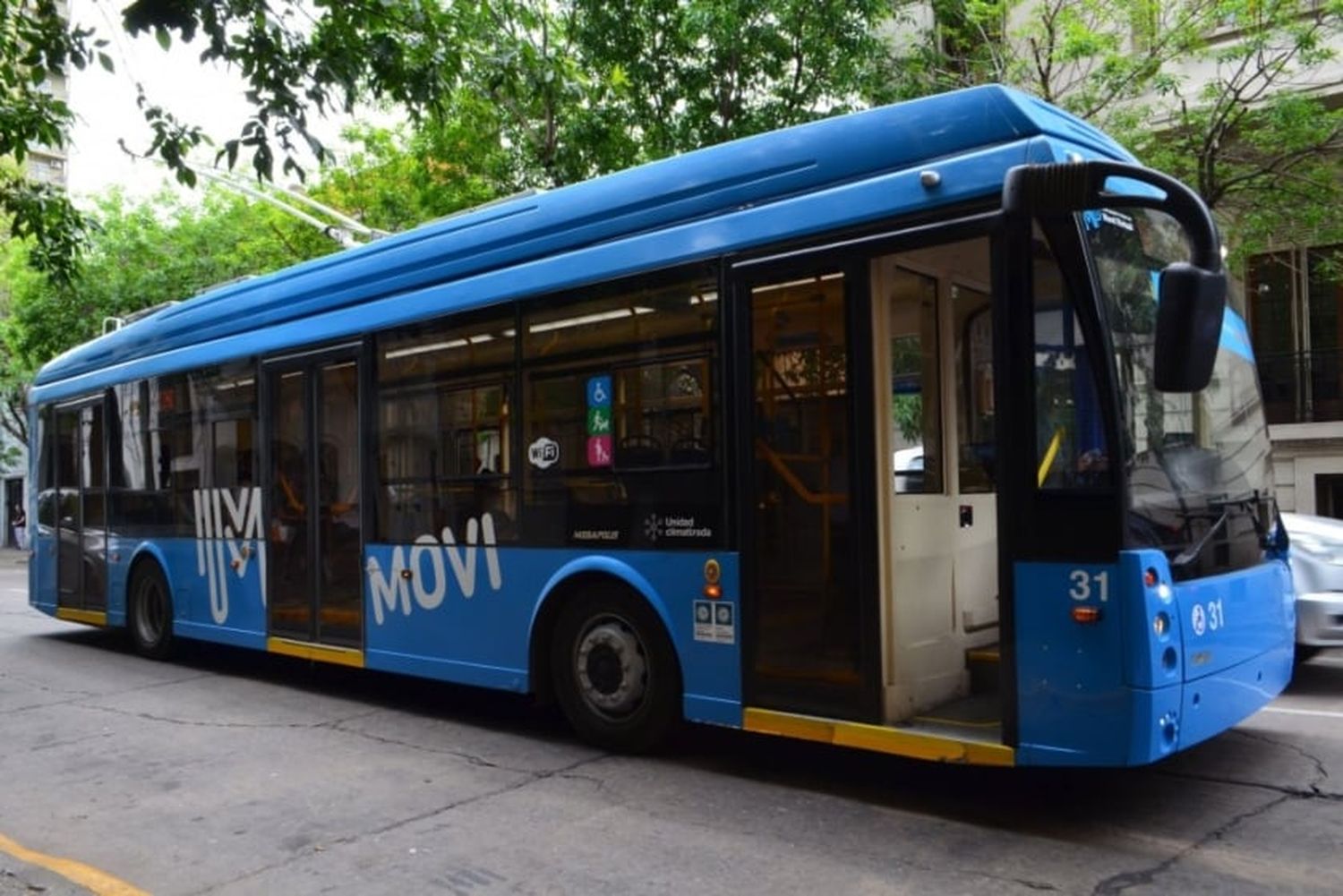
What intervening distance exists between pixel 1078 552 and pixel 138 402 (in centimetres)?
904

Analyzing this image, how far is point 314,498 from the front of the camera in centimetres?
849

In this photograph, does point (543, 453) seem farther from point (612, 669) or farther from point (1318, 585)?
point (1318, 585)

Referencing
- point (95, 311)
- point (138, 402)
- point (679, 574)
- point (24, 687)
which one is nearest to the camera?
point (679, 574)

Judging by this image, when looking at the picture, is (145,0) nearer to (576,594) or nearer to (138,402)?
(576,594)

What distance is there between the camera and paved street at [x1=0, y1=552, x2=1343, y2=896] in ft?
14.9

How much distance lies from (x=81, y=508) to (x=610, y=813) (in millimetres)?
8589

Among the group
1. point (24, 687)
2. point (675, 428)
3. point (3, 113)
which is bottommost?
point (24, 687)

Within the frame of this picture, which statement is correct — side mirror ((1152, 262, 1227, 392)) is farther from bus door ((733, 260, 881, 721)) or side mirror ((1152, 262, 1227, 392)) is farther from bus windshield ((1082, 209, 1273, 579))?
bus door ((733, 260, 881, 721))

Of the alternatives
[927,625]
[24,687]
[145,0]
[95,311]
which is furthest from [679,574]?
[95,311]

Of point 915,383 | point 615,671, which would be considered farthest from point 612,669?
point 915,383

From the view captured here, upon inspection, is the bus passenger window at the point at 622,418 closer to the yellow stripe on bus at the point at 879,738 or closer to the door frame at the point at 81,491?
the yellow stripe on bus at the point at 879,738

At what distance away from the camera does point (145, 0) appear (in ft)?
16.2

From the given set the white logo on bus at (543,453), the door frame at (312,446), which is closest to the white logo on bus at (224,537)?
the door frame at (312,446)

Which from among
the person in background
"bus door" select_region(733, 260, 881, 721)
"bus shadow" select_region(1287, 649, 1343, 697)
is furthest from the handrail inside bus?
the person in background
